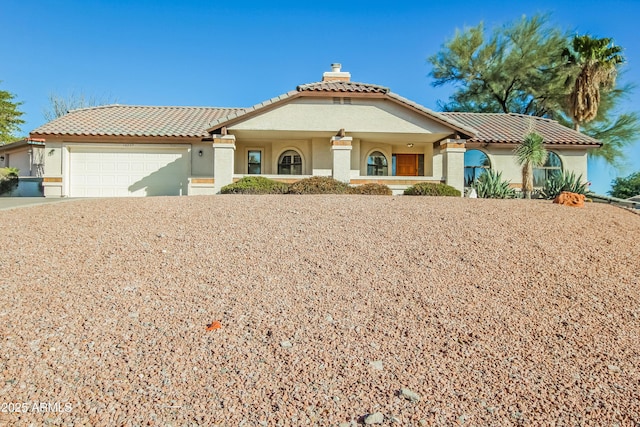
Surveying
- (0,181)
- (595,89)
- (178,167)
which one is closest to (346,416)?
(178,167)

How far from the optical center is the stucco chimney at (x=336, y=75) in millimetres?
20422

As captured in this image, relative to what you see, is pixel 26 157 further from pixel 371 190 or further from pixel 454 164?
pixel 454 164

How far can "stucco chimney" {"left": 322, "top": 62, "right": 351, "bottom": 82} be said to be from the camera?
67.0 ft

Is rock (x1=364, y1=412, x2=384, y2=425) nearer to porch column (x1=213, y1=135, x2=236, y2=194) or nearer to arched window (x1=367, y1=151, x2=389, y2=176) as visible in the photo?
porch column (x1=213, y1=135, x2=236, y2=194)

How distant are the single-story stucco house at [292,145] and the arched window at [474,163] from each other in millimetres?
52

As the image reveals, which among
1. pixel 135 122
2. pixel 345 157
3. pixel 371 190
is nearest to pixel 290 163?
pixel 345 157

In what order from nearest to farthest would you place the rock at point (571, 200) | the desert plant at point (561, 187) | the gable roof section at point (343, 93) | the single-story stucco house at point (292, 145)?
1. the rock at point (571, 200)
2. the desert plant at point (561, 187)
3. the gable roof section at point (343, 93)
4. the single-story stucco house at point (292, 145)

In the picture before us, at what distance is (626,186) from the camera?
30656 mm

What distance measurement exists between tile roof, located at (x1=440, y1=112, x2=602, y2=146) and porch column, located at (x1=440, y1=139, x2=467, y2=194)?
4.80 feet

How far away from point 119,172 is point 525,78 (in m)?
30.4

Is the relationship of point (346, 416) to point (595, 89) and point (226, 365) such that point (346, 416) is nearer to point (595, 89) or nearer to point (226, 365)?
point (226, 365)

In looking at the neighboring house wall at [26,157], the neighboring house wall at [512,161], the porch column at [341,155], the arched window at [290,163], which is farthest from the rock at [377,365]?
the neighboring house wall at [26,157]

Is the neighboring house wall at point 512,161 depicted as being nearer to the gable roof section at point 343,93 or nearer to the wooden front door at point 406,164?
the wooden front door at point 406,164

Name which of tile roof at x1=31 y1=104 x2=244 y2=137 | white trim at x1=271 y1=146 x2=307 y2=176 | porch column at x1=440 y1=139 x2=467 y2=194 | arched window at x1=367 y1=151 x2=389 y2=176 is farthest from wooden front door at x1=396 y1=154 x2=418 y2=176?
tile roof at x1=31 y1=104 x2=244 y2=137
